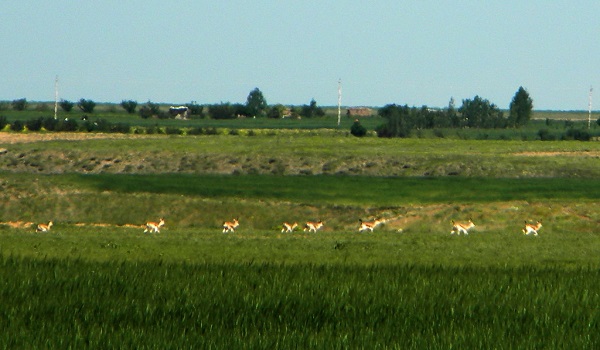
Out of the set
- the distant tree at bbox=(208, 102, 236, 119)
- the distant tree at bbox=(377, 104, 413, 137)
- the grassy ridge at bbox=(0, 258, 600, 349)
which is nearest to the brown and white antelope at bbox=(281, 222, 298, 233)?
the grassy ridge at bbox=(0, 258, 600, 349)

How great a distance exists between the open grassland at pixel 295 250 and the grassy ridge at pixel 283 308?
0.04 m

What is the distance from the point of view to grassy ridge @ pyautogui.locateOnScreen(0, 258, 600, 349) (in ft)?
40.8

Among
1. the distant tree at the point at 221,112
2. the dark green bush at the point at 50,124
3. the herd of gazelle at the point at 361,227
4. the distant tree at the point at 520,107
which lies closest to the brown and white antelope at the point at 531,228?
the herd of gazelle at the point at 361,227

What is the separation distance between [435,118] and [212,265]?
97895mm

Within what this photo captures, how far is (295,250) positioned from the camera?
2806 centimetres

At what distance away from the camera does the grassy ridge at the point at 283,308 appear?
12422 mm

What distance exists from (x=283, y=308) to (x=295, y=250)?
516 inches

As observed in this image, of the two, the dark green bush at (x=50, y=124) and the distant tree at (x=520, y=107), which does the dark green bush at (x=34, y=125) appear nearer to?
the dark green bush at (x=50, y=124)

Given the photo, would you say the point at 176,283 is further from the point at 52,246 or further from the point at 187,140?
the point at 187,140

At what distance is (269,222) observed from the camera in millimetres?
40312

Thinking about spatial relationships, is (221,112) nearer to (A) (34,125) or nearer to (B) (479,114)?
(B) (479,114)

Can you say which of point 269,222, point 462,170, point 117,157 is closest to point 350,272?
point 269,222

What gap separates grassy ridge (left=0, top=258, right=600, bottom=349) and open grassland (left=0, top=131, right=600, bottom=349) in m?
0.04

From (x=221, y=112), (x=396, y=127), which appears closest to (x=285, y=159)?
(x=396, y=127)
